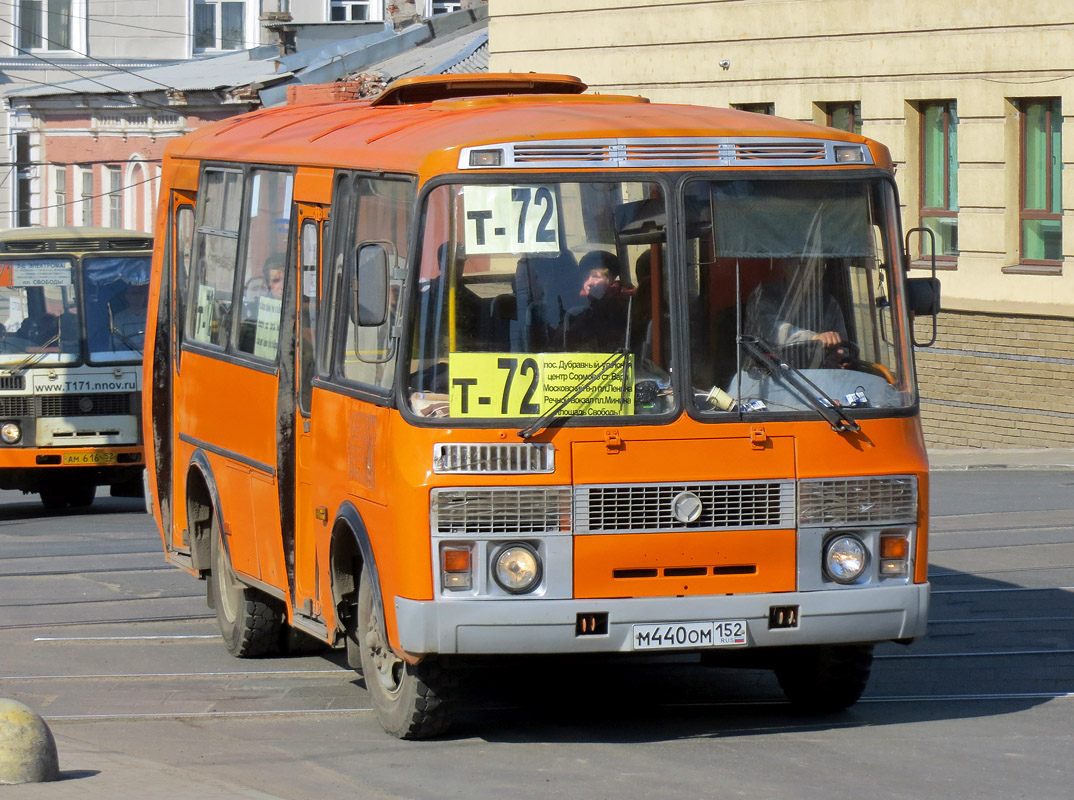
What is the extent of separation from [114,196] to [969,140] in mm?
21853

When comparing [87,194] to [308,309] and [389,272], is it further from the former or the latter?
[389,272]

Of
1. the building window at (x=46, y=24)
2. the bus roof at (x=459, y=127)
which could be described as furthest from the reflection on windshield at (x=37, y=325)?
the building window at (x=46, y=24)

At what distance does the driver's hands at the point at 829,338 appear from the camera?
778 centimetres

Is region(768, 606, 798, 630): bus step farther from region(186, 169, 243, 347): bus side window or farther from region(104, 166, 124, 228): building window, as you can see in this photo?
region(104, 166, 124, 228): building window

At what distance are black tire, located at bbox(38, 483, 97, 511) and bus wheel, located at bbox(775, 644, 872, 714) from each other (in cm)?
1112

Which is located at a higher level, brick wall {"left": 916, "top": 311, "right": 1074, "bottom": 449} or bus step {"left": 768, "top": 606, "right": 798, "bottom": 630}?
bus step {"left": 768, "top": 606, "right": 798, "bottom": 630}

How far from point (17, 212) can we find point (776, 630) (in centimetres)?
3735

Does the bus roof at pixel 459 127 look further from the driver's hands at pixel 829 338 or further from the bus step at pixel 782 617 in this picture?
the bus step at pixel 782 617

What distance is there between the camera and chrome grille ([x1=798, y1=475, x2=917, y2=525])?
25.1 feet

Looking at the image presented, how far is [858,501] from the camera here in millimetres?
7719

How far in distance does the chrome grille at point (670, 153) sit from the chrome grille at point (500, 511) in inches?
47.5

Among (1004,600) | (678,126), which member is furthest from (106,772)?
(1004,600)

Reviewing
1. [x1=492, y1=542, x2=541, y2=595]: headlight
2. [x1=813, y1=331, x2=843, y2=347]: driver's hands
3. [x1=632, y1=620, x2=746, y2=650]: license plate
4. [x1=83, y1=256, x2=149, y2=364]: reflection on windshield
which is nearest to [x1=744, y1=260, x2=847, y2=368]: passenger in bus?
[x1=813, y1=331, x2=843, y2=347]: driver's hands

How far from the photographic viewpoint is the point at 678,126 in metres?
7.82
